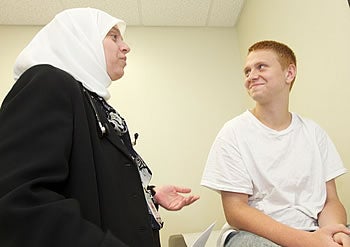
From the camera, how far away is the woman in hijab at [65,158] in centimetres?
49

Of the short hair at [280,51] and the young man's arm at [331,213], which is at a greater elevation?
the short hair at [280,51]

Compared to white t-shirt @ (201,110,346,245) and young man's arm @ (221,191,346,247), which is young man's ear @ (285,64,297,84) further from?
young man's arm @ (221,191,346,247)

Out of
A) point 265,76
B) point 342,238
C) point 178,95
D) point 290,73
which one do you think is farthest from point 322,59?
point 178,95

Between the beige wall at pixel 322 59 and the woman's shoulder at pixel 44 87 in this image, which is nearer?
the woman's shoulder at pixel 44 87

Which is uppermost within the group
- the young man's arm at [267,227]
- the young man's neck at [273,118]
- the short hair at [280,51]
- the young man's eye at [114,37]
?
the short hair at [280,51]

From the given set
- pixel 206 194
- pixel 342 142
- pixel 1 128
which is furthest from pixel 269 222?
pixel 206 194

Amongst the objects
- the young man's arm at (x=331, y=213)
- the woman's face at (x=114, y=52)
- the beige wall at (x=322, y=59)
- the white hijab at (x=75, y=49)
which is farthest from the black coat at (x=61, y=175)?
the beige wall at (x=322, y=59)

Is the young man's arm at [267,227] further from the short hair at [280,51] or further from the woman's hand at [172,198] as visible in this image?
the short hair at [280,51]

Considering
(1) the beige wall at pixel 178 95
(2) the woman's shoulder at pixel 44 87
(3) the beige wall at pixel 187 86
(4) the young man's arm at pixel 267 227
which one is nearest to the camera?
(2) the woman's shoulder at pixel 44 87

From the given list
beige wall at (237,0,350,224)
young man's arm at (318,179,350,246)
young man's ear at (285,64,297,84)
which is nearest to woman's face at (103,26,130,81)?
young man's ear at (285,64,297,84)

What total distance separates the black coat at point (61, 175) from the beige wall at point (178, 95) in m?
1.58

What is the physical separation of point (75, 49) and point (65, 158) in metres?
0.39

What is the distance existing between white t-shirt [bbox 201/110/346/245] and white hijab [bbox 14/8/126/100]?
52 centimetres

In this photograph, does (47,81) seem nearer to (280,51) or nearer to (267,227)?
(267,227)
